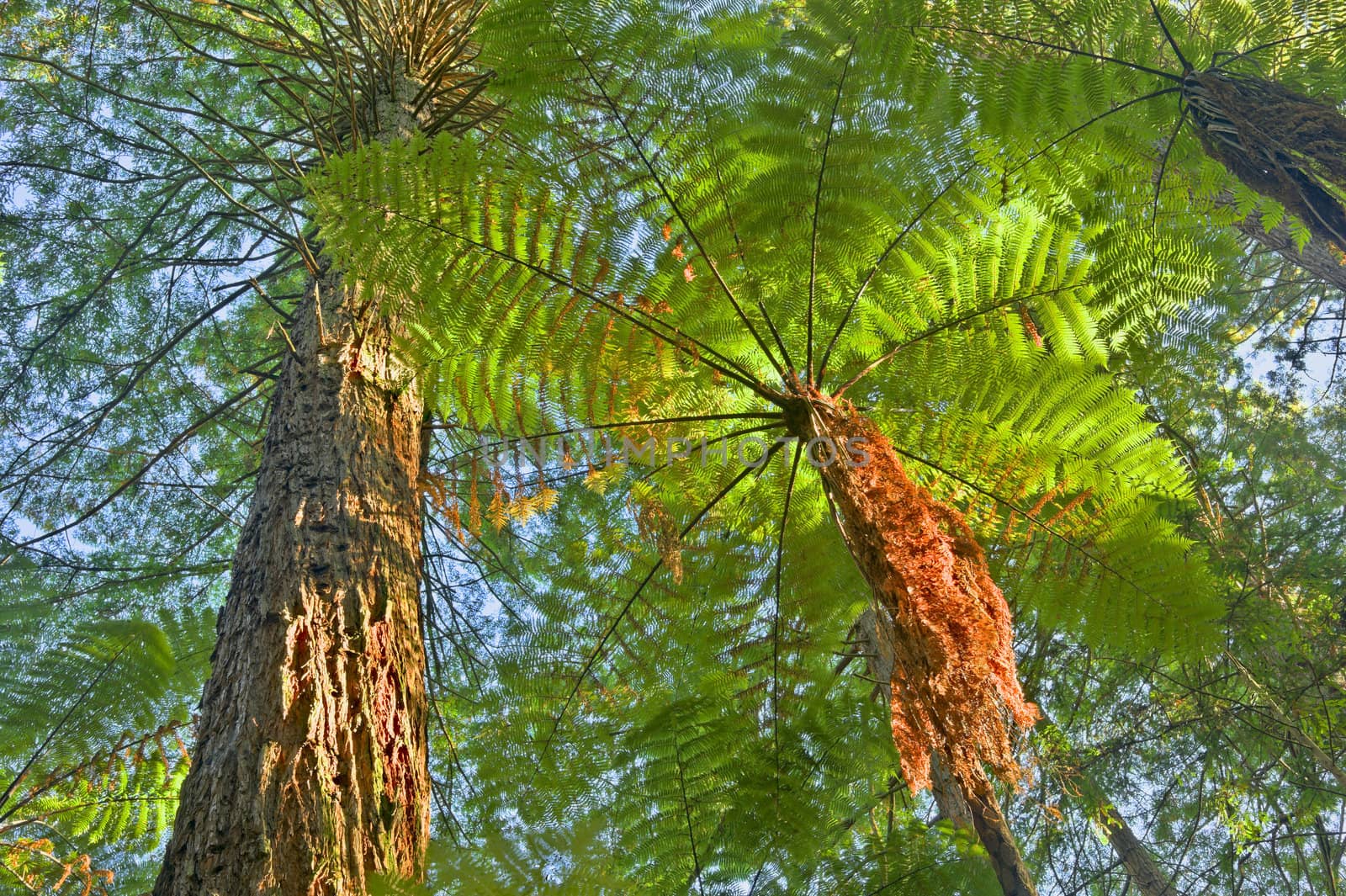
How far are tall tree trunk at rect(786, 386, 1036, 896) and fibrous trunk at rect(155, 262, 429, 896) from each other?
1.08 metres

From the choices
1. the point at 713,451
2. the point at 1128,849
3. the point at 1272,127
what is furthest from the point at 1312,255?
the point at 713,451

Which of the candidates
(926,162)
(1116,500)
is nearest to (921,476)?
(1116,500)

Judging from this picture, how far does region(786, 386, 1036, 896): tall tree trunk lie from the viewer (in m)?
1.52

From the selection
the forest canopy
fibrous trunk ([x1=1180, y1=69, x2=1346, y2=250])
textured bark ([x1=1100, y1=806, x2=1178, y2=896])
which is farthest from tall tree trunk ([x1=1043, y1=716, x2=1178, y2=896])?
fibrous trunk ([x1=1180, y1=69, x2=1346, y2=250])

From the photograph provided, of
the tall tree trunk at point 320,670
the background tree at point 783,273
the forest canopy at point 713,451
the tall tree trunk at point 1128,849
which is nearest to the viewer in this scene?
the tall tree trunk at point 320,670

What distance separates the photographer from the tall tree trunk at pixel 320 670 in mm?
1484

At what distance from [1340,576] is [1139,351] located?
7.59 ft

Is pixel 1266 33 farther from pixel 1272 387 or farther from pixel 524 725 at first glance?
pixel 1272 387

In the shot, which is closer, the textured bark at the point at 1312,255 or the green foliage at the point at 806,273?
the green foliage at the point at 806,273

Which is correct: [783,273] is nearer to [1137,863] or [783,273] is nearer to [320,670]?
[320,670]

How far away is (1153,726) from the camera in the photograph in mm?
4688

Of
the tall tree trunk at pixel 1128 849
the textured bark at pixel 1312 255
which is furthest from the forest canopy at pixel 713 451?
the textured bark at pixel 1312 255

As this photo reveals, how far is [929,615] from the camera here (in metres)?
1.54

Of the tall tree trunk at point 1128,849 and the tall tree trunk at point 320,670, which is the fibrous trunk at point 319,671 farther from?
the tall tree trunk at point 1128,849
